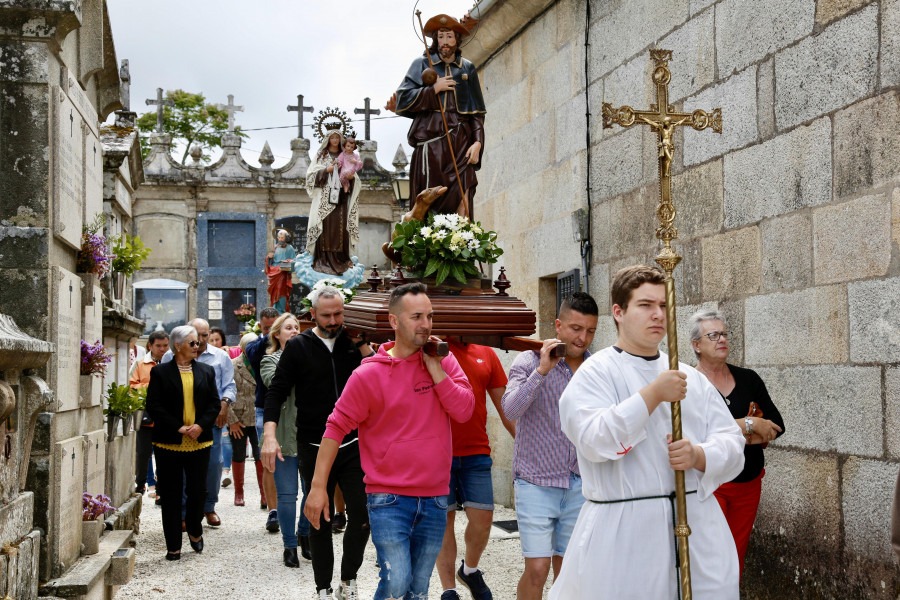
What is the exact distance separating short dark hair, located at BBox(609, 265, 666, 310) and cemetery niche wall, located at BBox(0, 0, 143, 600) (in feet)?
8.76

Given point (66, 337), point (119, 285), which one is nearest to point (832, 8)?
point (66, 337)

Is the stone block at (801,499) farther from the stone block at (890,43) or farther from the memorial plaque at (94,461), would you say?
the memorial plaque at (94,461)

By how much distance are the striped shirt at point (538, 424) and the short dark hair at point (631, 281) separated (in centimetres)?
141

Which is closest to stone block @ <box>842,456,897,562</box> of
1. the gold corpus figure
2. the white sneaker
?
the gold corpus figure

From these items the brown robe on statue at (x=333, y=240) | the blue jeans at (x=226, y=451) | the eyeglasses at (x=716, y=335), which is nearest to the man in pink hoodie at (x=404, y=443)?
the eyeglasses at (x=716, y=335)

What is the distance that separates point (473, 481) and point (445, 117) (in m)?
3.02

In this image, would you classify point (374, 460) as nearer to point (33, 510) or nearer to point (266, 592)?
point (33, 510)

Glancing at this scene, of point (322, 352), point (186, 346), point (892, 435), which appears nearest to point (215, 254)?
point (186, 346)

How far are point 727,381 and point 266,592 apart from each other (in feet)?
11.3

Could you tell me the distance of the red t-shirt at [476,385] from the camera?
5.98 meters

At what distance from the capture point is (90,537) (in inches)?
251

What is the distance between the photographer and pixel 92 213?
6969 millimetres

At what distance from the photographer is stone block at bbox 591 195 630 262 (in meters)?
8.06

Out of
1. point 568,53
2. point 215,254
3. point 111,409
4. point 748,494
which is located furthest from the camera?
point 215,254
